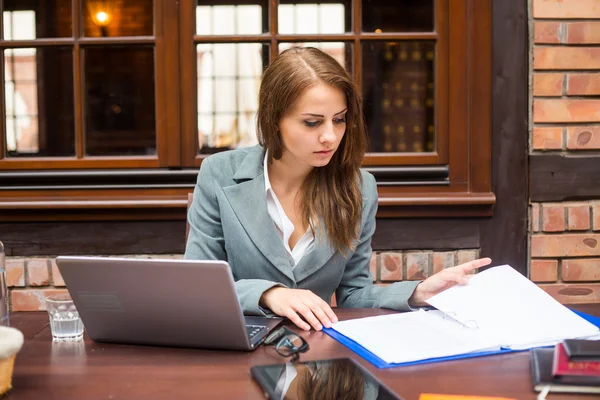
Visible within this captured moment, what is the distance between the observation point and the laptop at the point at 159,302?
1.22m

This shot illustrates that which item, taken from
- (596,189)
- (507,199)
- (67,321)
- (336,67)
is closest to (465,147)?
(507,199)

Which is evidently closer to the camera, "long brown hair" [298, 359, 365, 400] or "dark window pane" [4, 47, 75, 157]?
"long brown hair" [298, 359, 365, 400]

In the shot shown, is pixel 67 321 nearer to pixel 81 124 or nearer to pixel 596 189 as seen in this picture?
pixel 81 124

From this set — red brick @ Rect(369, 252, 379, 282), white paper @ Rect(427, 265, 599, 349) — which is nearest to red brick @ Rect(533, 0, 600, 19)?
red brick @ Rect(369, 252, 379, 282)

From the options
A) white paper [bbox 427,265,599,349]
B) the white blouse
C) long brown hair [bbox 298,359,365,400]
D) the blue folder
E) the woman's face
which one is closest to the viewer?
long brown hair [bbox 298,359,365,400]

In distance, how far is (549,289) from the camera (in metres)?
2.54

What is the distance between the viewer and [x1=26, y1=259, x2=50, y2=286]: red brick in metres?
2.51

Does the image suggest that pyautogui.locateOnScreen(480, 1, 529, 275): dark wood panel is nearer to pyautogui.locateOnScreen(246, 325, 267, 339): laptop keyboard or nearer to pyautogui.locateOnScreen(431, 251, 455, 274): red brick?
pyautogui.locateOnScreen(431, 251, 455, 274): red brick

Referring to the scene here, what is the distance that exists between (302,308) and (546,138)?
136 cm

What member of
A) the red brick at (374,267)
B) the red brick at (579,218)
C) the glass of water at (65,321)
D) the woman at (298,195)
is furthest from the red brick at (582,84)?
the glass of water at (65,321)

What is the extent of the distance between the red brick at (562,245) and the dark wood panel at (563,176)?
129 mm

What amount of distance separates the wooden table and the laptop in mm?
25

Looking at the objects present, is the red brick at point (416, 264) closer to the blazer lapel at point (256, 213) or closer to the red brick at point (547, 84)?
the red brick at point (547, 84)

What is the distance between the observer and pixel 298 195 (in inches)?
74.4
